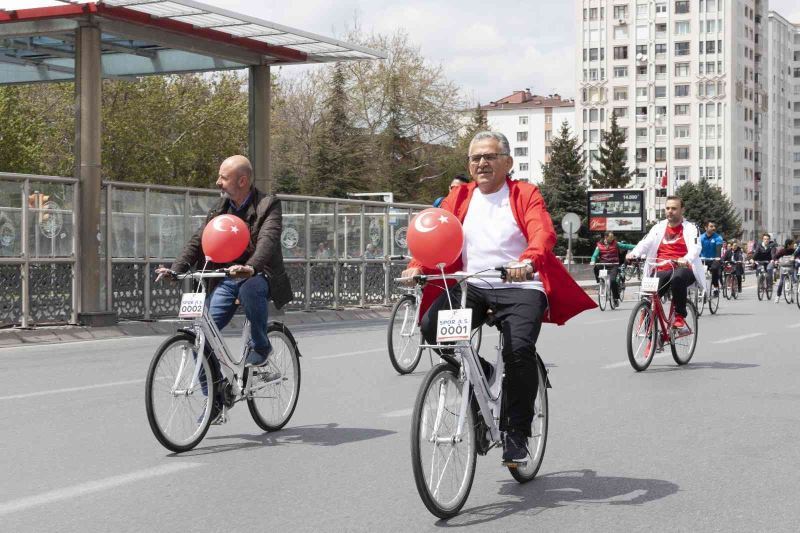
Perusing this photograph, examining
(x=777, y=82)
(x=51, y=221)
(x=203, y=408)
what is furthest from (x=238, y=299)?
(x=777, y=82)

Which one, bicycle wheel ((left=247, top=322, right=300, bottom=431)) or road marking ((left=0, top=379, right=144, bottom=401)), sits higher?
bicycle wheel ((left=247, top=322, right=300, bottom=431))

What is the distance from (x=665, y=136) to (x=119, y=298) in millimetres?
128952

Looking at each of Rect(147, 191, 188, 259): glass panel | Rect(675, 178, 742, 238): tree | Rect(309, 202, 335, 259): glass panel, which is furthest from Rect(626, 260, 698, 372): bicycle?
Rect(675, 178, 742, 238): tree

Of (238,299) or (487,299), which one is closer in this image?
(487,299)

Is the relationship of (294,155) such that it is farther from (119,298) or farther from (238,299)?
(238,299)

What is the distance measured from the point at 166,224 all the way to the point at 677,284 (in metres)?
10.3

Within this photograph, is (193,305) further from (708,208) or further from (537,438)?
(708,208)

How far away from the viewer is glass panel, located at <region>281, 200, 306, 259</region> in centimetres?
2425

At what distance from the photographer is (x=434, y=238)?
19.2ft

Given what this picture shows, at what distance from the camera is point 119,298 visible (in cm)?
1997

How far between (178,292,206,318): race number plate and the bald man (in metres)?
0.30

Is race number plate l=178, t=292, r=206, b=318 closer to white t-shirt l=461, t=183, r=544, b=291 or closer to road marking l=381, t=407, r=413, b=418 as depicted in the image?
white t-shirt l=461, t=183, r=544, b=291

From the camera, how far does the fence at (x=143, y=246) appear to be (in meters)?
18.0

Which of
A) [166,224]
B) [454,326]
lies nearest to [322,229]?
[166,224]
